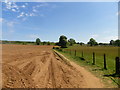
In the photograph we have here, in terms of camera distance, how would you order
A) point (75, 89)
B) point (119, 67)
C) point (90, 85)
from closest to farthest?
point (75, 89), point (90, 85), point (119, 67)

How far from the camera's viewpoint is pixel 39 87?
701 cm

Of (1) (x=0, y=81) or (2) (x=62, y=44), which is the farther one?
(2) (x=62, y=44)

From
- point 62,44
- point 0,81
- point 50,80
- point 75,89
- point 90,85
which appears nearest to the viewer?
point 0,81

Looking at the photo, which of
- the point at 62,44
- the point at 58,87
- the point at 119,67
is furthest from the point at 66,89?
the point at 62,44

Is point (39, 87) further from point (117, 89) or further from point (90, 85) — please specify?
point (117, 89)

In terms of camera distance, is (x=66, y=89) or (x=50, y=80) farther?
(x=50, y=80)

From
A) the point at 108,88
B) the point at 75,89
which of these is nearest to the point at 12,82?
the point at 75,89

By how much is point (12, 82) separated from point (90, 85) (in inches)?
192

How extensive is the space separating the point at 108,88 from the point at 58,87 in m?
3.08

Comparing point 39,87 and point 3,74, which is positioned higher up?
point 3,74

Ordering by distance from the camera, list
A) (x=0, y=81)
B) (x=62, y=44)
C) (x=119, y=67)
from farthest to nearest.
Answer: (x=62, y=44) → (x=119, y=67) → (x=0, y=81)

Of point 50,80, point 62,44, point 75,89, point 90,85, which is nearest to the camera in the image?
point 75,89

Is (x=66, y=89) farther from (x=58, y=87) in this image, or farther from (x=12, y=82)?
(x=12, y=82)

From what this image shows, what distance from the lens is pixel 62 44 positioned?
80.9 meters
